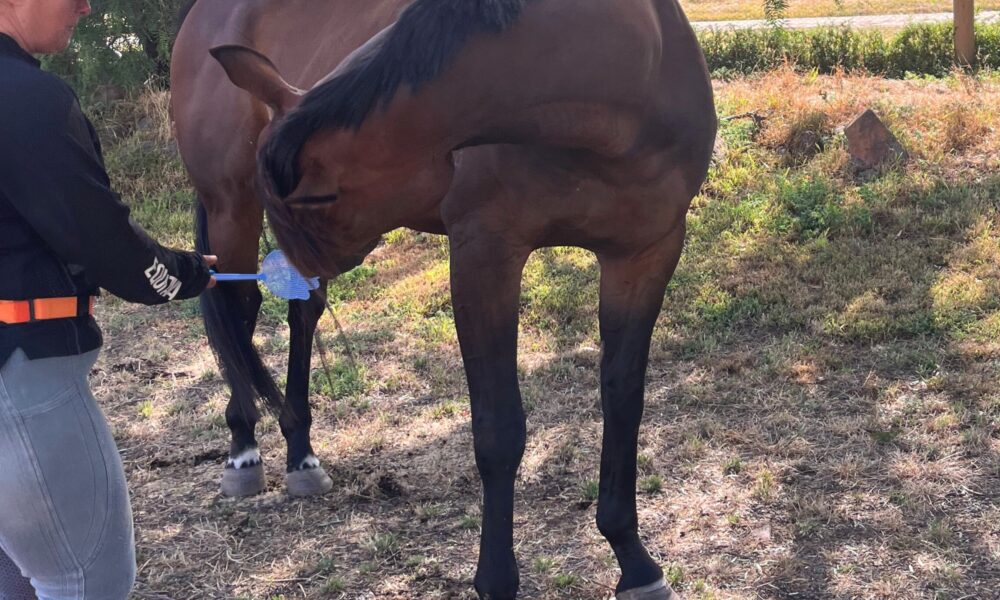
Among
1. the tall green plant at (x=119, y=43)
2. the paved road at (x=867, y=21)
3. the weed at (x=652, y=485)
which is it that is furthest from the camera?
the paved road at (x=867, y=21)

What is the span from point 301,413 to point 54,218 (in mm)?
2163

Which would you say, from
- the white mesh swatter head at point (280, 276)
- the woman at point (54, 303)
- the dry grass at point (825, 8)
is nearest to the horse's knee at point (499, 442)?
the white mesh swatter head at point (280, 276)

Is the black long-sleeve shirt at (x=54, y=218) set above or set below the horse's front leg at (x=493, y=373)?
above

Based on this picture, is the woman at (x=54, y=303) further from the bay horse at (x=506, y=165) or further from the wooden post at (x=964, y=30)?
the wooden post at (x=964, y=30)

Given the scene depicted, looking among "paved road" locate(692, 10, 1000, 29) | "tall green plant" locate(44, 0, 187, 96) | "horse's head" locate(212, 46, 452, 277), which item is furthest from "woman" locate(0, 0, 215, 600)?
"paved road" locate(692, 10, 1000, 29)

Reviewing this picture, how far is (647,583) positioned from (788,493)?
32.2 inches

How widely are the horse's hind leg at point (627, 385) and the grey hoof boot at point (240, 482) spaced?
1456 mm

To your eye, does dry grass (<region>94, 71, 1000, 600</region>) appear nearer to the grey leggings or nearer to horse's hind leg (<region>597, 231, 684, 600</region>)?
horse's hind leg (<region>597, 231, 684, 600</region>)

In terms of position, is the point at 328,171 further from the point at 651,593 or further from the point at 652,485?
the point at 652,485

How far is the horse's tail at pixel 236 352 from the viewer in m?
3.54

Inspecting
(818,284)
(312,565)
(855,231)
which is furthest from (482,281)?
(855,231)

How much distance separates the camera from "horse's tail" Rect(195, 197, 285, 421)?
3543mm

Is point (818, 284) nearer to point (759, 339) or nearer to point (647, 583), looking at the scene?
point (759, 339)

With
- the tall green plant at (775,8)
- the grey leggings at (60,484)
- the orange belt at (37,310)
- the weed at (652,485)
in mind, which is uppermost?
the tall green plant at (775,8)
